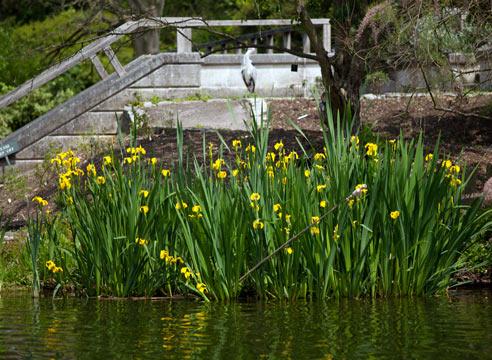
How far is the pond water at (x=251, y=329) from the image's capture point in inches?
267

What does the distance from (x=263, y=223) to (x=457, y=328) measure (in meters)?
1.84

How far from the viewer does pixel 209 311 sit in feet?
27.6

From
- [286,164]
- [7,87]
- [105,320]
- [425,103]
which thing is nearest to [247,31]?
[7,87]

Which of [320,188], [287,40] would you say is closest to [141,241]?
[320,188]

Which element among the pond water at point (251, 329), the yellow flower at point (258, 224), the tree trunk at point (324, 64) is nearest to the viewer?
the pond water at point (251, 329)

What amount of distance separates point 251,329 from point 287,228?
1.33m

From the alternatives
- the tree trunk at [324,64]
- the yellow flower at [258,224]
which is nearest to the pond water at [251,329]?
the yellow flower at [258,224]

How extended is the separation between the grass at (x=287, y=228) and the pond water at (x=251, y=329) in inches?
→ 8.4

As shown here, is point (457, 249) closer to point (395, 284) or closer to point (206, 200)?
point (395, 284)

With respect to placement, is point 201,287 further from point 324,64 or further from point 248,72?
point 248,72

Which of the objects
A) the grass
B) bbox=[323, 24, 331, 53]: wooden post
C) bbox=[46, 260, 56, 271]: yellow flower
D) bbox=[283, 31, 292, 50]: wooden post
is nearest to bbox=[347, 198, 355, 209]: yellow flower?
the grass

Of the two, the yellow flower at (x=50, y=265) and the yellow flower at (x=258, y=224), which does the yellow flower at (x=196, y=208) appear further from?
the yellow flower at (x=50, y=265)

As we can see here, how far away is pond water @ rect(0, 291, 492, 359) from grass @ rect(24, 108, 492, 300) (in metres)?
0.21

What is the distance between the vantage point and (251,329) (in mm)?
7527
